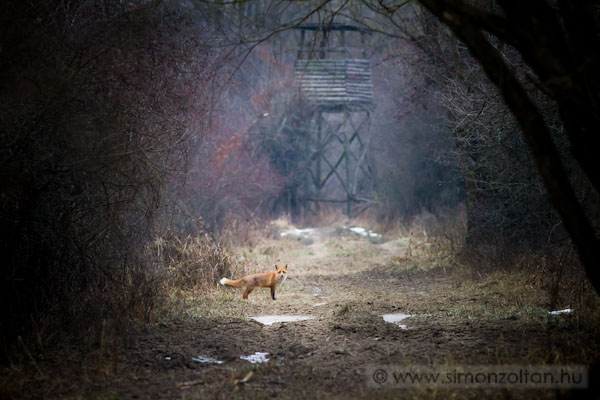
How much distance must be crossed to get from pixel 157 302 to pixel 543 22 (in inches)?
234

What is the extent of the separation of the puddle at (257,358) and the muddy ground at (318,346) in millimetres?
86

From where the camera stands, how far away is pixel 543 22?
416cm

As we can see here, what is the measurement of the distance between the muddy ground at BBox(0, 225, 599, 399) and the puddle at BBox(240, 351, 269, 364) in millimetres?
86

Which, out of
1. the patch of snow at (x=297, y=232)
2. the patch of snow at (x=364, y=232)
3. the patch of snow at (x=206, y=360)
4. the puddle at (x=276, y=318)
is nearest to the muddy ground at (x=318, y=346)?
the patch of snow at (x=206, y=360)

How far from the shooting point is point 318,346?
6.04 m

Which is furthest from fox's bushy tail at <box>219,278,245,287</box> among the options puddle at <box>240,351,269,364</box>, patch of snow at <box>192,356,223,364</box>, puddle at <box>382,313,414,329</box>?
patch of snow at <box>192,356,223,364</box>

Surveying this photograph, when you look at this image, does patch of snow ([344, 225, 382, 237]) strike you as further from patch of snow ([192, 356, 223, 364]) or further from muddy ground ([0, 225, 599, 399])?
patch of snow ([192, 356, 223, 364])

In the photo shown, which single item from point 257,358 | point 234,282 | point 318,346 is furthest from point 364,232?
point 257,358

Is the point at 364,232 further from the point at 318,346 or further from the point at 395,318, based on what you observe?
the point at 318,346

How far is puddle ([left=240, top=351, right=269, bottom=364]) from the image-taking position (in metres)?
5.53

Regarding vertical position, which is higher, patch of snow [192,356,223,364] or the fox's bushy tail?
the fox's bushy tail

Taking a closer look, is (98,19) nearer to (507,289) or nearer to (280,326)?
(280,326)

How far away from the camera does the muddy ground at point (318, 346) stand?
14.8 feet

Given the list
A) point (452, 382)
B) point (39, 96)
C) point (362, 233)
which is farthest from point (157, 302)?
point (362, 233)
